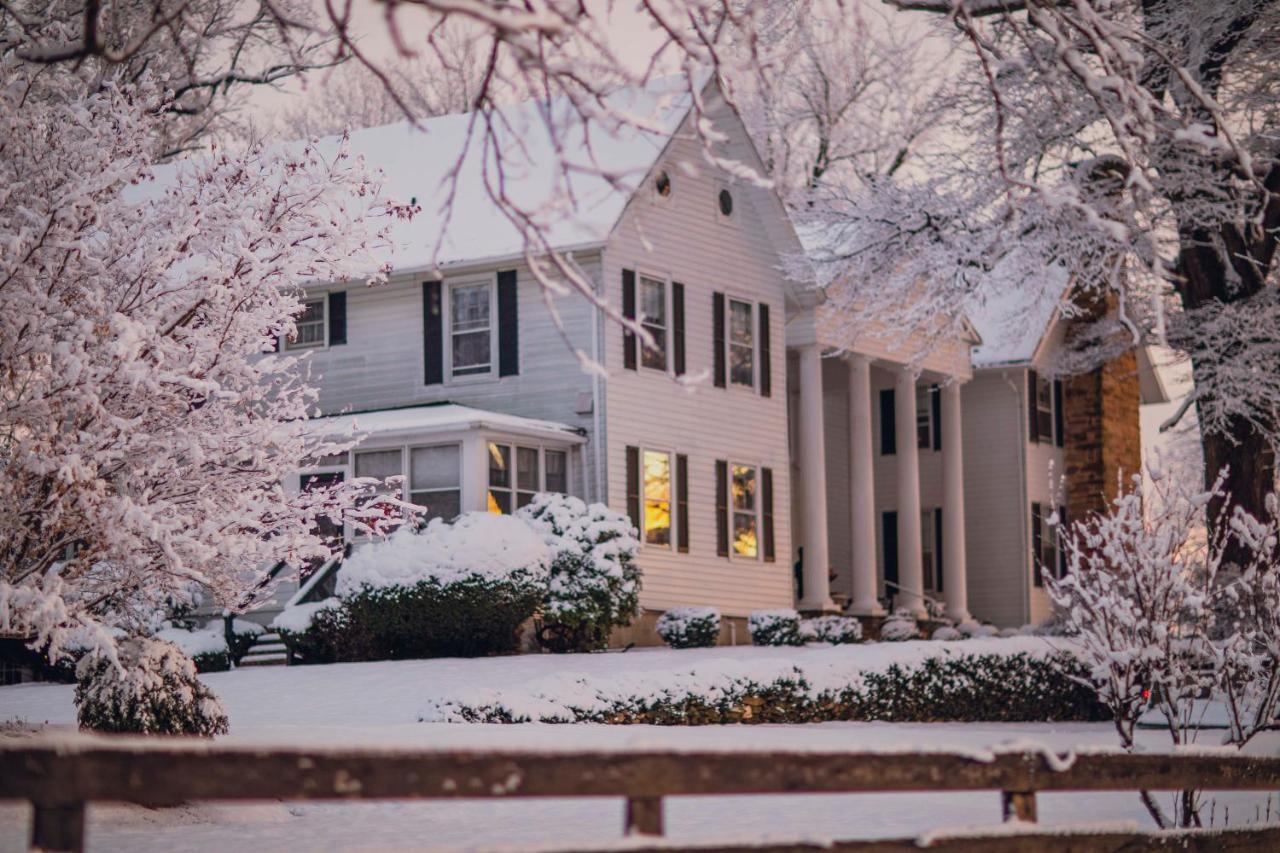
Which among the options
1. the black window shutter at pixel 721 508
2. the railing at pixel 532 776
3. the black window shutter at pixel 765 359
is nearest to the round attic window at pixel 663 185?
the black window shutter at pixel 765 359

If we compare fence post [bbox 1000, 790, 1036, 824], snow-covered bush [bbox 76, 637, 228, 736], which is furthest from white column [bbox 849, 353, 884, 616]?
fence post [bbox 1000, 790, 1036, 824]

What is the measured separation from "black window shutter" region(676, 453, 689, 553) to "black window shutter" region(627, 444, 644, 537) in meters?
1.02

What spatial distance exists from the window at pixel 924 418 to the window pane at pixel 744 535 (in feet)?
28.9

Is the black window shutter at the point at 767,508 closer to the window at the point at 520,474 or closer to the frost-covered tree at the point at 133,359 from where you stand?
the window at the point at 520,474

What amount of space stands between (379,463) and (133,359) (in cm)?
1685

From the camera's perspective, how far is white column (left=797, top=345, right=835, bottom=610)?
3178 cm

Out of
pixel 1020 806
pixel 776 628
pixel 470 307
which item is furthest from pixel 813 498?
pixel 1020 806

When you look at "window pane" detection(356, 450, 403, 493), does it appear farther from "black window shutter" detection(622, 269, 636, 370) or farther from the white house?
"black window shutter" detection(622, 269, 636, 370)

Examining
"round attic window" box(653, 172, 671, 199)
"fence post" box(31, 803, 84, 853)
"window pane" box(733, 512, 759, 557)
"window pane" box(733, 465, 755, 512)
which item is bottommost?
"fence post" box(31, 803, 84, 853)

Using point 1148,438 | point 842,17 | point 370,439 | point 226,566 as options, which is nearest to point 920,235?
point 370,439

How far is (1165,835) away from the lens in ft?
26.1

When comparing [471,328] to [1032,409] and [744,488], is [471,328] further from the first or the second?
[1032,409]

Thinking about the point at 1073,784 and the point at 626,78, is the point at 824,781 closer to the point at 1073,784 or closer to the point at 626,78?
the point at 1073,784

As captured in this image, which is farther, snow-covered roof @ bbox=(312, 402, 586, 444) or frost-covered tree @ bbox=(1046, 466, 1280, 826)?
snow-covered roof @ bbox=(312, 402, 586, 444)
